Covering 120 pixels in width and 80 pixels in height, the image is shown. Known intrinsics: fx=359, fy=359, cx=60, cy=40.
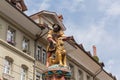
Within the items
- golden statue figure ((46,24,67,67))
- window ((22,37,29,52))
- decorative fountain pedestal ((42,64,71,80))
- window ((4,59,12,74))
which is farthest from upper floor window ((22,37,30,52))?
decorative fountain pedestal ((42,64,71,80))

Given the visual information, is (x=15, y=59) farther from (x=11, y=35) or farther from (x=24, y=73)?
(x=11, y=35)

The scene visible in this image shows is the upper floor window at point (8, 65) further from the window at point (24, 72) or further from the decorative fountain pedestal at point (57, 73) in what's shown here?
the decorative fountain pedestal at point (57, 73)

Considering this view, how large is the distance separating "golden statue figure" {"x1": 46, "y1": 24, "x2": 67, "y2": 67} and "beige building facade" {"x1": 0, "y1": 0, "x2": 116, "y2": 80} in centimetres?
815

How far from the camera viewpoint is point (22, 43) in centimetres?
2562

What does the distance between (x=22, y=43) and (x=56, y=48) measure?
35.8 feet

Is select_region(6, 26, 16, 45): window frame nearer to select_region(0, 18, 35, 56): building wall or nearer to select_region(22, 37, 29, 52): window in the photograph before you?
select_region(0, 18, 35, 56): building wall

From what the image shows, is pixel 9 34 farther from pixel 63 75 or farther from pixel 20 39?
pixel 63 75

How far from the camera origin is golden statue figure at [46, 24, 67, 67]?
1481 centimetres

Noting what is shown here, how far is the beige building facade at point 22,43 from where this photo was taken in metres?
23.4

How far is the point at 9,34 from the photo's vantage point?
969 inches

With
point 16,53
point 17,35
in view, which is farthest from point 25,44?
point 16,53

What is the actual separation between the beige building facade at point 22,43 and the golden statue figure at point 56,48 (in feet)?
26.7

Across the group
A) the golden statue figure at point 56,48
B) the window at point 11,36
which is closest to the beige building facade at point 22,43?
the window at point 11,36

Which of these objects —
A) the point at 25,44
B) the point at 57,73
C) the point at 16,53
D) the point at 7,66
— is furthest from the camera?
the point at 25,44
